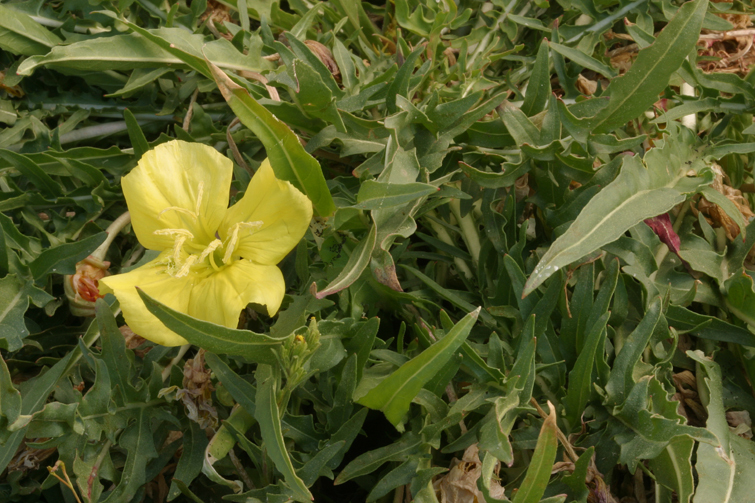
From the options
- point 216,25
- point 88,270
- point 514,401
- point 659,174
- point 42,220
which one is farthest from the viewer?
point 216,25

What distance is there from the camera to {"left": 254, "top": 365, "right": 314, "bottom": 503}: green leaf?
0.68 meters

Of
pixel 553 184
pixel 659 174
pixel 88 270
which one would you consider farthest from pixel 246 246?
pixel 659 174

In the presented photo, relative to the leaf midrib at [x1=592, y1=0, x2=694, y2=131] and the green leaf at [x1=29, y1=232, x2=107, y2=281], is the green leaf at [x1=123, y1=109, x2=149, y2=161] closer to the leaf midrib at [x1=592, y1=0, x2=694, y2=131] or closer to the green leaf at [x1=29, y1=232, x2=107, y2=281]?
the green leaf at [x1=29, y1=232, x2=107, y2=281]

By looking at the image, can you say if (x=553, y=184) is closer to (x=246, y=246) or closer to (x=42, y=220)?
(x=246, y=246)

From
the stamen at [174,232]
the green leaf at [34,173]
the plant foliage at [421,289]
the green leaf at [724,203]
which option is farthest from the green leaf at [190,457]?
the green leaf at [724,203]

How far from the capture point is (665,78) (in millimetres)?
904

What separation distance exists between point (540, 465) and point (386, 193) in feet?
1.34

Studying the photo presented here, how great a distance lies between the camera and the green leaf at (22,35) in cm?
117

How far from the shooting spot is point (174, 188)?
3.01 ft

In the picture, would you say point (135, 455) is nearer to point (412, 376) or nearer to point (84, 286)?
point (84, 286)

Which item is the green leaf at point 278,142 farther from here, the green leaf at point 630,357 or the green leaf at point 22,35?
the green leaf at point 22,35

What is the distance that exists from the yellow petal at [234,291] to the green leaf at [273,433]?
94 mm

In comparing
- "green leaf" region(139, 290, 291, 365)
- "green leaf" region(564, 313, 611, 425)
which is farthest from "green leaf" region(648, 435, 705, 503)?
"green leaf" region(139, 290, 291, 365)

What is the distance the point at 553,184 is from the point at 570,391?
1.15 feet
